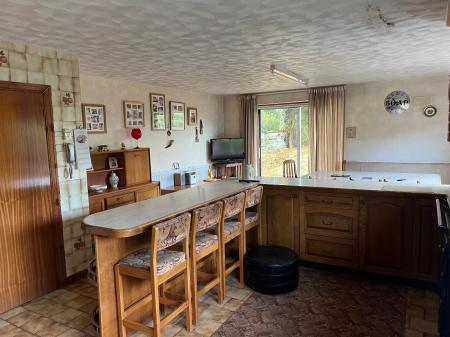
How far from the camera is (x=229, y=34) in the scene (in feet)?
9.55

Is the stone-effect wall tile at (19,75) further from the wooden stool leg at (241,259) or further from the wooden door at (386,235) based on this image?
the wooden door at (386,235)

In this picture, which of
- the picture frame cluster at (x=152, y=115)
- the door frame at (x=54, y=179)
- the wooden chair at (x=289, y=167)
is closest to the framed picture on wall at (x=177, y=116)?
the picture frame cluster at (x=152, y=115)

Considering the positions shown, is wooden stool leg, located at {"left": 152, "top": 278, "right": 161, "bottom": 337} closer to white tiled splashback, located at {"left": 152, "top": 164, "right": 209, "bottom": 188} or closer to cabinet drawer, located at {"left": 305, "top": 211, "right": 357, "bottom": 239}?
cabinet drawer, located at {"left": 305, "top": 211, "right": 357, "bottom": 239}

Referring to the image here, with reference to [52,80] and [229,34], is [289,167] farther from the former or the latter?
[52,80]

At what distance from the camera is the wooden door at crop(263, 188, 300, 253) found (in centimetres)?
347

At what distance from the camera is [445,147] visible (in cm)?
562

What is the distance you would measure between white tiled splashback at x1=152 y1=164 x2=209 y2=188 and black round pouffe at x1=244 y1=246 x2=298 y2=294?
3106mm

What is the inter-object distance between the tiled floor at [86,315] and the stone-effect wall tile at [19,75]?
206 cm

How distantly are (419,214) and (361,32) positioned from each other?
68.0 inches

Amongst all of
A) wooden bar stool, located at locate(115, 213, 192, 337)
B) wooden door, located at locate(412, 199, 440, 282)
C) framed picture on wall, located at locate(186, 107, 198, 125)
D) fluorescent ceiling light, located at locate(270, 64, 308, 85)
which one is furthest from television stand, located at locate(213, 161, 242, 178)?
wooden bar stool, located at locate(115, 213, 192, 337)

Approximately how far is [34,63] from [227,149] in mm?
4706

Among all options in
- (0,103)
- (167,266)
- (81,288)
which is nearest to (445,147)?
(167,266)

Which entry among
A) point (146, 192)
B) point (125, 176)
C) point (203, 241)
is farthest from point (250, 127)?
point (203, 241)

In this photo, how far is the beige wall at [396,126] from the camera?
5.62 m
